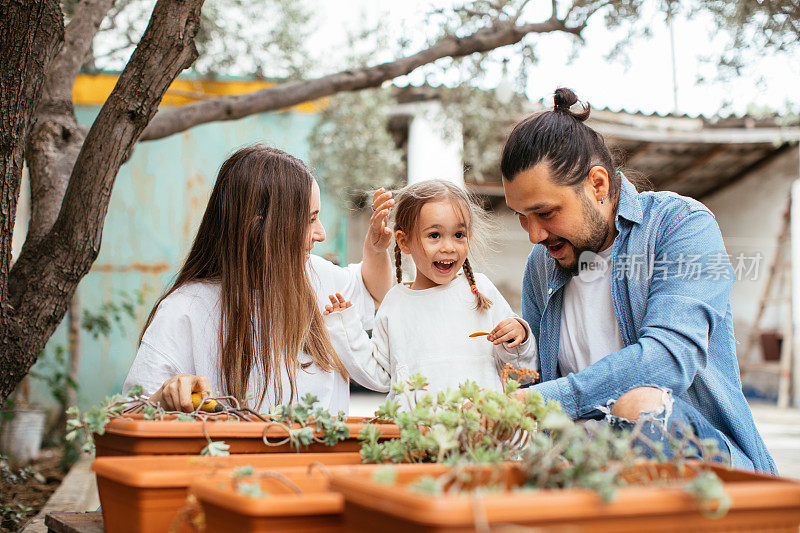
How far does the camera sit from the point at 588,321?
2238 mm

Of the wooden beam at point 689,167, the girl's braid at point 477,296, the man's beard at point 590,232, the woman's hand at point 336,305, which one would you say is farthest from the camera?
the wooden beam at point 689,167

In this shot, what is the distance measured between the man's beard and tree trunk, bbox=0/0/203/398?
1.28 m

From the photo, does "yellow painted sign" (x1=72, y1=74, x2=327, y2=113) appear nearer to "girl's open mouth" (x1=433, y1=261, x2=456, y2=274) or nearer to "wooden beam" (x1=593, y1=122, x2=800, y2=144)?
"wooden beam" (x1=593, y1=122, x2=800, y2=144)

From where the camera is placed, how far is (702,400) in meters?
1.95

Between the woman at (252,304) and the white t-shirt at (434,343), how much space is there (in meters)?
0.19

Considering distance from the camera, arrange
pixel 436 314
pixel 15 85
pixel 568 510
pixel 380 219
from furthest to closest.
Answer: pixel 436 314 < pixel 380 219 < pixel 15 85 < pixel 568 510

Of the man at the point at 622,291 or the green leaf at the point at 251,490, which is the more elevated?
the man at the point at 622,291

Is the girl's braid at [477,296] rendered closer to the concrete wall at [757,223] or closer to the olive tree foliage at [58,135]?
the olive tree foliage at [58,135]

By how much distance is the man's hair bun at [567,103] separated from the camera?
2.21m

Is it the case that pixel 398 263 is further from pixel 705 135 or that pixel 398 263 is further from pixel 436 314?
pixel 705 135

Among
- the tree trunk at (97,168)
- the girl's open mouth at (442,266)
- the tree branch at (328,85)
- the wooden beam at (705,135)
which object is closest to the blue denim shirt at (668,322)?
the girl's open mouth at (442,266)

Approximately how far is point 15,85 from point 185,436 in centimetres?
117

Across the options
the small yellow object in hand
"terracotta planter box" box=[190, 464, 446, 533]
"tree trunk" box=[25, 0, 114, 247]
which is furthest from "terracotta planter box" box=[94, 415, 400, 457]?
"tree trunk" box=[25, 0, 114, 247]

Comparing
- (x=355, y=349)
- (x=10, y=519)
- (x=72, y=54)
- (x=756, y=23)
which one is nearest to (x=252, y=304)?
(x=355, y=349)
